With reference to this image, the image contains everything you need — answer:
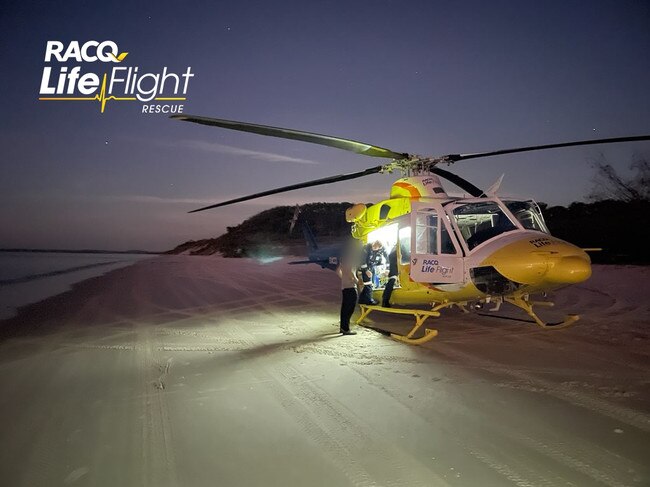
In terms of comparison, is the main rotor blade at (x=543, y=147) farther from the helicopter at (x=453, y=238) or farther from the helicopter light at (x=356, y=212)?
the helicopter light at (x=356, y=212)

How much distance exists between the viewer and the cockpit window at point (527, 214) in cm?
687

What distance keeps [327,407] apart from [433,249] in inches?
154

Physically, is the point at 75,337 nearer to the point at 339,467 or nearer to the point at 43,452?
the point at 43,452

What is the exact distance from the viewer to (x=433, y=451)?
3061 mm

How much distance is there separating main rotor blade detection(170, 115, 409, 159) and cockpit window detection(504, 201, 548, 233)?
251cm

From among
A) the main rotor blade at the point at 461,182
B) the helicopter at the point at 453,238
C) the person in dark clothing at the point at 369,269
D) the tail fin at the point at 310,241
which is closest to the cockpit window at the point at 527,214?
the helicopter at the point at 453,238

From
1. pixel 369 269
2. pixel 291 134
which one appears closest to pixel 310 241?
pixel 369 269

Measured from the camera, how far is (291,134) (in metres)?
5.88

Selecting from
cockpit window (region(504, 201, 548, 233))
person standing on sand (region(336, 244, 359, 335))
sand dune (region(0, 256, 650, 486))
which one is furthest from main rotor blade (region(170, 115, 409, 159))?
sand dune (region(0, 256, 650, 486))

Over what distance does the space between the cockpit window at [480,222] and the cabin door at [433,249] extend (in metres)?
0.31

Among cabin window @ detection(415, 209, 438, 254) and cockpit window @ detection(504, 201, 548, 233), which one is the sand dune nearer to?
cabin window @ detection(415, 209, 438, 254)

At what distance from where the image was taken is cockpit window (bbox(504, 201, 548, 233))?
22.5 ft

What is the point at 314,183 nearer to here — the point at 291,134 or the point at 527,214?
the point at 291,134

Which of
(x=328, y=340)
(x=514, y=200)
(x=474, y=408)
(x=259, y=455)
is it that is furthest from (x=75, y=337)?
(x=514, y=200)
